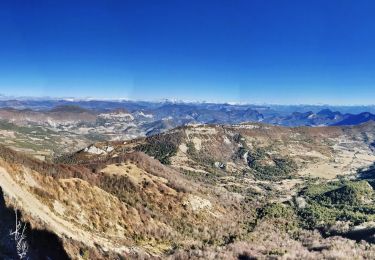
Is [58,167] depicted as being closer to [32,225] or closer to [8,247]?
[32,225]

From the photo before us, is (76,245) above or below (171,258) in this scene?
above

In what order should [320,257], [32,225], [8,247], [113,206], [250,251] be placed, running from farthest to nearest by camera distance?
[113,206] → [250,251] → [320,257] → [32,225] → [8,247]

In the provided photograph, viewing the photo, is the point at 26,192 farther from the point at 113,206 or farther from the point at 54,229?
the point at 113,206

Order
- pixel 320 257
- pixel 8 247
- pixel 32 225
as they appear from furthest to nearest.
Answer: pixel 320 257 → pixel 32 225 → pixel 8 247

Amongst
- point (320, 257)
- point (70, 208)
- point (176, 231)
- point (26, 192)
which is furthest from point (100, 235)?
point (320, 257)

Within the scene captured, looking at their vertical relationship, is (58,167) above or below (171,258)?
above

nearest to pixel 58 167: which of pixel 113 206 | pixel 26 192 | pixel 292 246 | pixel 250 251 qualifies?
pixel 113 206

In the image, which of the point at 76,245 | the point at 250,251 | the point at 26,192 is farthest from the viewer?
the point at 250,251

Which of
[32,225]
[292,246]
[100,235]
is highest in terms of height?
[32,225]

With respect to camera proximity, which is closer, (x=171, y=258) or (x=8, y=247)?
(x=8, y=247)
